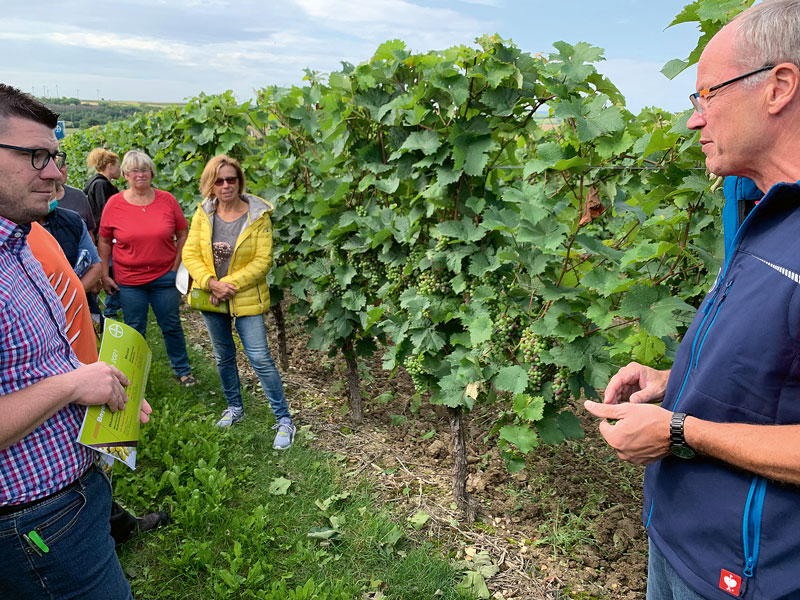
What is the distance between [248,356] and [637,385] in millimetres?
3170

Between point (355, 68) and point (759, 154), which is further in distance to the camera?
point (355, 68)

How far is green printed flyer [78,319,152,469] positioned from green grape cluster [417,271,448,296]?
165 centimetres

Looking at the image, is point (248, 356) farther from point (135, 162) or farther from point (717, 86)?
point (717, 86)

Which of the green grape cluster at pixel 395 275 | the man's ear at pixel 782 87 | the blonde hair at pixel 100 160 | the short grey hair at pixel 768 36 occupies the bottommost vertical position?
the green grape cluster at pixel 395 275

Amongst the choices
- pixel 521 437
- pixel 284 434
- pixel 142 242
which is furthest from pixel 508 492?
pixel 142 242

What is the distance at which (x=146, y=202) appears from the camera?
4.85 meters

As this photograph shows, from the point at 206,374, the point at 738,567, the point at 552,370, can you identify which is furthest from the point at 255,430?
the point at 738,567

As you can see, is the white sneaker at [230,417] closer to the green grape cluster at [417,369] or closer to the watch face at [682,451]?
the green grape cluster at [417,369]

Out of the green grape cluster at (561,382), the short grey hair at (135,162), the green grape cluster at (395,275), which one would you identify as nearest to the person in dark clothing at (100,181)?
the short grey hair at (135,162)

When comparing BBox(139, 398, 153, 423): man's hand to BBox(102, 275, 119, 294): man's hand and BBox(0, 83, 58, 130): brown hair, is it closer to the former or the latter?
BBox(0, 83, 58, 130): brown hair

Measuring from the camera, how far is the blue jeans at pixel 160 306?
4.95 m

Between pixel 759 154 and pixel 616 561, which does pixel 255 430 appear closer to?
pixel 616 561

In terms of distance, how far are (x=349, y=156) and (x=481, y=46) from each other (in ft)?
4.34

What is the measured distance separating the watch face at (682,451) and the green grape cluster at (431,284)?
6.60 feet
